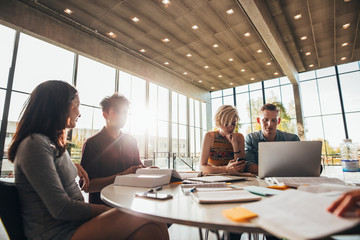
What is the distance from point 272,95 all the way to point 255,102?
0.98 metres

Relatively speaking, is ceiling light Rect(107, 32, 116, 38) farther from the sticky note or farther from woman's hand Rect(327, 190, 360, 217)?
woman's hand Rect(327, 190, 360, 217)

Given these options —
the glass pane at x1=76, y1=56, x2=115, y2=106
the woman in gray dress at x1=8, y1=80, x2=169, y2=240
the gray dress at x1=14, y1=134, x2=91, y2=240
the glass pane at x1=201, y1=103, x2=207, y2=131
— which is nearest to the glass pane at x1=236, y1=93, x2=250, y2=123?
the glass pane at x1=201, y1=103, x2=207, y2=131

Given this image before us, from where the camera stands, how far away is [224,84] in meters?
11.6

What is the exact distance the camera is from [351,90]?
9250mm

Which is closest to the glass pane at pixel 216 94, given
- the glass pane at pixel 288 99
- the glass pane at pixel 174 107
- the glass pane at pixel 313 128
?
the glass pane at pixel 174 107

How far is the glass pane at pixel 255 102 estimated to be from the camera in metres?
11.3

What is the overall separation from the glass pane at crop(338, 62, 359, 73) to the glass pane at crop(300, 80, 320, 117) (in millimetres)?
1175

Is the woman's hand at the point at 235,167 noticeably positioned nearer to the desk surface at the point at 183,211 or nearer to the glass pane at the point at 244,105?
the desk surface at the point at 183,211

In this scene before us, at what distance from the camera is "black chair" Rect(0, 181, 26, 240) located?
31.6 inches

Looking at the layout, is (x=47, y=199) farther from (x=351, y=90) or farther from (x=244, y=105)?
(x=351, y=90)

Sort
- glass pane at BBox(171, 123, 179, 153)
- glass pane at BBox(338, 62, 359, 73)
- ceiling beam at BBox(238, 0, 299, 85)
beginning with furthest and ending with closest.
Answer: glass pane at BBox(171, 123, 179, 153) < glass pane at BBox(338, 62, 359, 73) < ceiling beam at BBox(238, 0, 299, 85)

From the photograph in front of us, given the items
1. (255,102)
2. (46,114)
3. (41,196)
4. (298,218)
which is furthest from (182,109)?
(298,218)

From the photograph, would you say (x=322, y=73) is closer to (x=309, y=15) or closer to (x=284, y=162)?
(x=309, y=15)

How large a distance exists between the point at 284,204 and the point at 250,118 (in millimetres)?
11621
